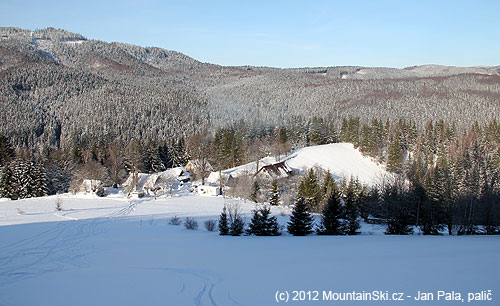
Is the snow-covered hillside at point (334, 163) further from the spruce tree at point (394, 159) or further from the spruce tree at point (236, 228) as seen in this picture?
the spruce tree at point (236, 228)

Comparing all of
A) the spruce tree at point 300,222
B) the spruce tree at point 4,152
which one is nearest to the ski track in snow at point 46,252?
the spruce tree at point 300,222

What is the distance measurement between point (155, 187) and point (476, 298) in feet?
168

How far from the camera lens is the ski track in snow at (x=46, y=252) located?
12234 millimetres

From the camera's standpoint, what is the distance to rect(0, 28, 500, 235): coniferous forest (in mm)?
28875

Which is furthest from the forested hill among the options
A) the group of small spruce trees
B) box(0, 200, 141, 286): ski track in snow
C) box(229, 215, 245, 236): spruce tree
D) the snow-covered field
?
the snow-covered field

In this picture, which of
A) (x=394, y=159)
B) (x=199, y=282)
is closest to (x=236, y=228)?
(x=199, y=282)

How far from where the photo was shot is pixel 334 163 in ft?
210

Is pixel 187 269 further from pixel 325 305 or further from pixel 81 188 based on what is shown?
pixel 81 188

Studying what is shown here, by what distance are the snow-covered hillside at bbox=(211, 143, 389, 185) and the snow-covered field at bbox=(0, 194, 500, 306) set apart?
39.2 meters

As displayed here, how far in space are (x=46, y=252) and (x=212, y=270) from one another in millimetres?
10314

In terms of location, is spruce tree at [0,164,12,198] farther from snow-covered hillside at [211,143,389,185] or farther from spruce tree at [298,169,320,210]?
spruce tree at [298,169,320,210]

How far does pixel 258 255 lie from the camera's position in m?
14.2

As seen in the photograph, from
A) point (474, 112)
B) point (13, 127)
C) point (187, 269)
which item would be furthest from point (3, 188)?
point (474, 112)

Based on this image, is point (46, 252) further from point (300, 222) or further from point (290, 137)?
point (290, 137)
